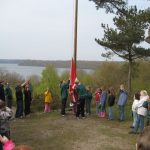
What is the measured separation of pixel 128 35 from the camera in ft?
103

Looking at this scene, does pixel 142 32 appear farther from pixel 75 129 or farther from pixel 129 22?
pixel 75 129

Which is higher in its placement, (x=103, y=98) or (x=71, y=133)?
(x=103, y=98)

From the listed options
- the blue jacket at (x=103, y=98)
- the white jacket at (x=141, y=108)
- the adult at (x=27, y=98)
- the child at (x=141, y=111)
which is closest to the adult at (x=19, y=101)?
the adult at (x=27, y=98)

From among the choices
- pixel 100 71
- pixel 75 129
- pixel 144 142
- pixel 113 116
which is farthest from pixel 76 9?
pixel 100 71

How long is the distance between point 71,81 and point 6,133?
996cm

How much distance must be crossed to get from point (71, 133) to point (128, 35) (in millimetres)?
16879

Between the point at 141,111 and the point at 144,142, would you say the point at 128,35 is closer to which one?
the point at 141,111

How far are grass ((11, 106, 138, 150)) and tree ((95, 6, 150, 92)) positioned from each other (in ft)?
41.4

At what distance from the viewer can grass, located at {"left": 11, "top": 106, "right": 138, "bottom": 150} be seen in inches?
551

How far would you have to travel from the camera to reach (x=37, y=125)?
17.7 meters

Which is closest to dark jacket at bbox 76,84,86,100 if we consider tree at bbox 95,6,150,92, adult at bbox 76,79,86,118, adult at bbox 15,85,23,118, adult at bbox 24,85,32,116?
adult at bbox 76,79,86,118

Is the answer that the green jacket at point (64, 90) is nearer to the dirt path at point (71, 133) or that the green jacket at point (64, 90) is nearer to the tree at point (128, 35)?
the dirt path at point (71, 133)

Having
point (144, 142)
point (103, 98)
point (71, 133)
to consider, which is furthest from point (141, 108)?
point (144, 142)

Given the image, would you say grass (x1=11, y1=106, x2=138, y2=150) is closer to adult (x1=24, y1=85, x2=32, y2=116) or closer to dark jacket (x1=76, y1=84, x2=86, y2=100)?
adult (x1=24, y1=85, x2=32, y2=116)
